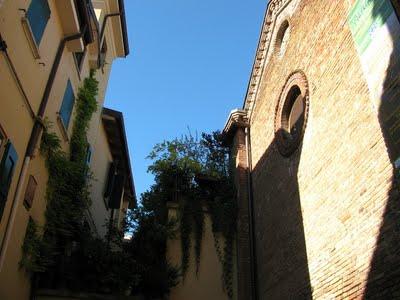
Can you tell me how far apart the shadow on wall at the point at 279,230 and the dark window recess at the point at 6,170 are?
535 centimetres

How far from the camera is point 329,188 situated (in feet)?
25.8

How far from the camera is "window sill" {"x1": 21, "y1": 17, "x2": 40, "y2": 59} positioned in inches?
278

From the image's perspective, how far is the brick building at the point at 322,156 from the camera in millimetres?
6242

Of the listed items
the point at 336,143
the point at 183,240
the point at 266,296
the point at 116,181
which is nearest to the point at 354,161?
the point at 336,143

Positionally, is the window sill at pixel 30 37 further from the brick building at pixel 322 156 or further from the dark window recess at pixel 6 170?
the brick building at pixel 322 156

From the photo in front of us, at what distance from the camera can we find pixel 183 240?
11.8 metres

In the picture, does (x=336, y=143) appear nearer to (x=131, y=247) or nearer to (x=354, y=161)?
(x=354, y=161)

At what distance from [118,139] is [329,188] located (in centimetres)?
949

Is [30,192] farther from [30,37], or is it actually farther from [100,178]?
[100,178]

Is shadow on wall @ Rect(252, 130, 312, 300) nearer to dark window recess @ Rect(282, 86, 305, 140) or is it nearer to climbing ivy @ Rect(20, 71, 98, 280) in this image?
dark window recess @ Rect(282, 86, 305, 140)

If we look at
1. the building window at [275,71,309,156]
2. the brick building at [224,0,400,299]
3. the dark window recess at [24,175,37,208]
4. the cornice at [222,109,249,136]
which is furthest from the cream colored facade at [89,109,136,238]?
the building window at [275,71,309,156]

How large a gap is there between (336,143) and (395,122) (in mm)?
1863

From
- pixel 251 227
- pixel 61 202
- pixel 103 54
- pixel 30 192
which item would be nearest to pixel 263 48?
pixel 103 54

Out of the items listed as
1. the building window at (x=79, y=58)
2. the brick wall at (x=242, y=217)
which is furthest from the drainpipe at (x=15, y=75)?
the brick wall at (x=242, y=217)
